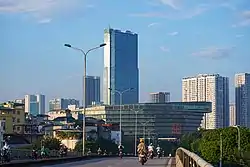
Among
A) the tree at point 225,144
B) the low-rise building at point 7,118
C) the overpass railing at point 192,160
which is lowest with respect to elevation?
the tree at point 225,144

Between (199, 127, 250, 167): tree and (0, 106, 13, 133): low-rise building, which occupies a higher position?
(0, 106, 13, 133): low-rise building

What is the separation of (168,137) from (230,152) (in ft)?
241

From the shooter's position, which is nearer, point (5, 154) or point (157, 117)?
point (5, 154)

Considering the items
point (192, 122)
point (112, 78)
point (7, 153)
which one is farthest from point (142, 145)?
point (112, 78)

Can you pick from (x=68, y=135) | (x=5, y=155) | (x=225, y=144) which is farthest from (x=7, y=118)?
(x=5, y=155)

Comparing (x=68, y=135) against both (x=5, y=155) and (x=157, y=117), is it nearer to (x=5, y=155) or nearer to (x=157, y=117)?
(x=157, y=117)

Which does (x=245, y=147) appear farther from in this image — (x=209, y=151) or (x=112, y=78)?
(x=112, y=78)

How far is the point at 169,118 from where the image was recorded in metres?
168

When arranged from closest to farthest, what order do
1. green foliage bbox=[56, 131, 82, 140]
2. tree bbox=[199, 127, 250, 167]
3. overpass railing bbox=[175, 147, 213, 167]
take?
overpass railing bbox=[175, 147, 213, 167], tree bbox=[199, 127, 250, 167], green foliage bbox=[56, 131, 82, 140]

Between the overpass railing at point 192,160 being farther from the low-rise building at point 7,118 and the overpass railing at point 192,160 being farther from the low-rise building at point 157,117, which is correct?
the low-rise building at point 157,117

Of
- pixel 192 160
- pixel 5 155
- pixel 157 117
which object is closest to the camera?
pixel 192 160

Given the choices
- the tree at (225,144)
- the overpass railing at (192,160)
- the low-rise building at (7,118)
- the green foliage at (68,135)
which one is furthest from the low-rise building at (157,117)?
the overpass railing at (192,160)

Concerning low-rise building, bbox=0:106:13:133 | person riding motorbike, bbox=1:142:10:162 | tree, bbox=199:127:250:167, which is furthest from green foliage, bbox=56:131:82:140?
person riding motorbike, bbox=1:142:10:162

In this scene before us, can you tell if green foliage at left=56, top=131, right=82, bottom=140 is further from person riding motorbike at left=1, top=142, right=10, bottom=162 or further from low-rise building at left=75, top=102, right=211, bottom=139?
person riding motorbike at left=1, top=142, right=10, bottom=162
